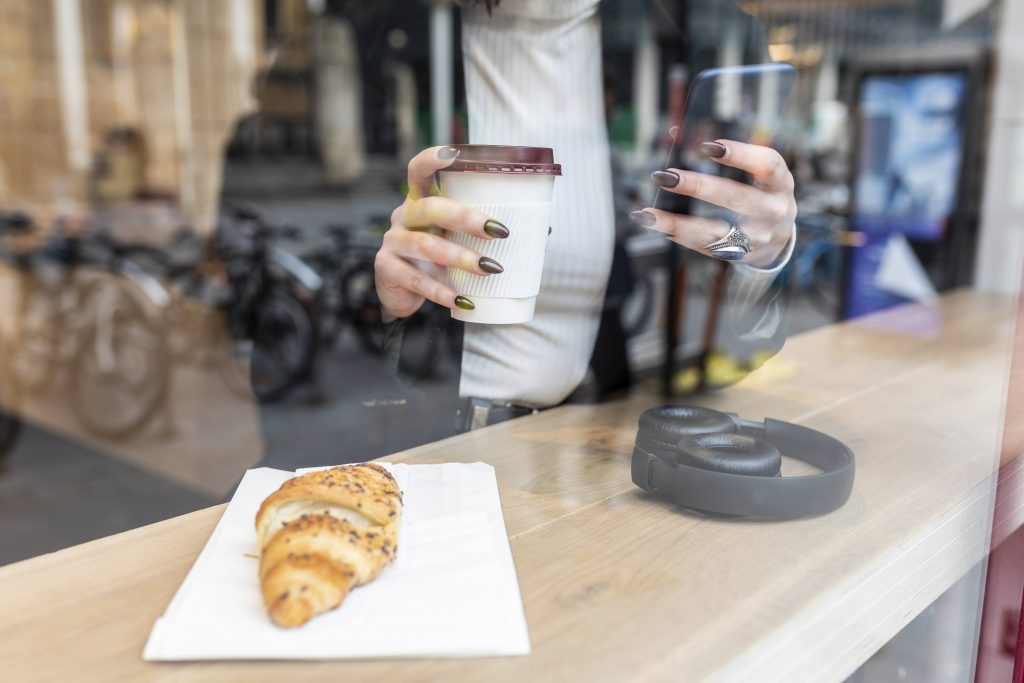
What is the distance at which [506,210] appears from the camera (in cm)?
66

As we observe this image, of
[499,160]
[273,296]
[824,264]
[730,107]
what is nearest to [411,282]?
[499,160]

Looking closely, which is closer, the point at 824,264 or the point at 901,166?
the point at 901,166

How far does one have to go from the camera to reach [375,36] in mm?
1799

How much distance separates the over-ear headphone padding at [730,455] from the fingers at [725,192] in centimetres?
23

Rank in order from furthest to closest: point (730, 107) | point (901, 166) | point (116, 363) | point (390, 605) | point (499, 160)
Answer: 1. point (116, 363)
2. point (901, 166)
3. point (730, 107)
4. point (499, 160)
5. point (390, 605)

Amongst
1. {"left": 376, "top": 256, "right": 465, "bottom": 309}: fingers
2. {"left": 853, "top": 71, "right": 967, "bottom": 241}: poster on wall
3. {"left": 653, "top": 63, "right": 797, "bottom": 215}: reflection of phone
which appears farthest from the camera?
{"left": 853, "top": 71, "right": 967, "bottom": 241}: poster on wall

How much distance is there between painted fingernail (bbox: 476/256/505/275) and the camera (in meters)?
0.68

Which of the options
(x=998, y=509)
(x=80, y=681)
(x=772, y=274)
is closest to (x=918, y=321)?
(x=772, y=274)

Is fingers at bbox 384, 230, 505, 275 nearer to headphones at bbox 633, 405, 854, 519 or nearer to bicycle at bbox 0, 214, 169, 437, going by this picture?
headphones at bbox 633, 405, 854, 519

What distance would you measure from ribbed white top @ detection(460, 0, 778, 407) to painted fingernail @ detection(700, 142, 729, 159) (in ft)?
0.47

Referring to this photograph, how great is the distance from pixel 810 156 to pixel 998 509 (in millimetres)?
3842

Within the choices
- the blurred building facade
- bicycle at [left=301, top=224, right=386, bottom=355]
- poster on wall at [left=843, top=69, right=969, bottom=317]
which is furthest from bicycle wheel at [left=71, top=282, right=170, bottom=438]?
poster on wall at [left=843, top=69, right=969, bottom=317]

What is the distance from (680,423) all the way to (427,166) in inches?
13.1

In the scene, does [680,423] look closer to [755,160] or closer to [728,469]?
[728,469]
